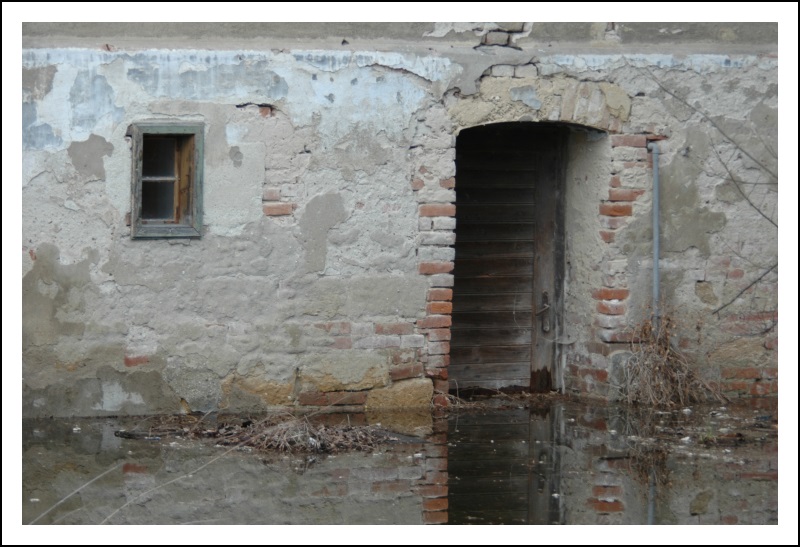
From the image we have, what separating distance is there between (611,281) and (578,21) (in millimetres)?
1684

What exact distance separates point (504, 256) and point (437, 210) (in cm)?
97

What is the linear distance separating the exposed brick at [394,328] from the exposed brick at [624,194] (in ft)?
5.12

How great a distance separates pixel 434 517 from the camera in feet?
16.2

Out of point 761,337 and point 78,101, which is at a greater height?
point 78,101

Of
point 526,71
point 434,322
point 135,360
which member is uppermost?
point 526,71

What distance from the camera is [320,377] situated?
267 inches

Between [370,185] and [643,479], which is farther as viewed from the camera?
[370,185]

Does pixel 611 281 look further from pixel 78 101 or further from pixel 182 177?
pixel 78 101

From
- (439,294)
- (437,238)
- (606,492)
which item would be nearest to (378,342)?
(439,294)

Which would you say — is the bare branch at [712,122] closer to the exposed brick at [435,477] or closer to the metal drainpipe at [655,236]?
the metal drainpipe at [655,236]

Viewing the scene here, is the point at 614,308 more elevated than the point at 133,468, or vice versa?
the point at 614,308

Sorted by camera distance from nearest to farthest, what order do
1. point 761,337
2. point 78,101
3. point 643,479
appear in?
point 643,479
point 78,101
point 761,337

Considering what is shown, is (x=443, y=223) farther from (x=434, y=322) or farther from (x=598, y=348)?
(x=598, y=348)

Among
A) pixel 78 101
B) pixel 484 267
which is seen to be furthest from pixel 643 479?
pixel 78 101
